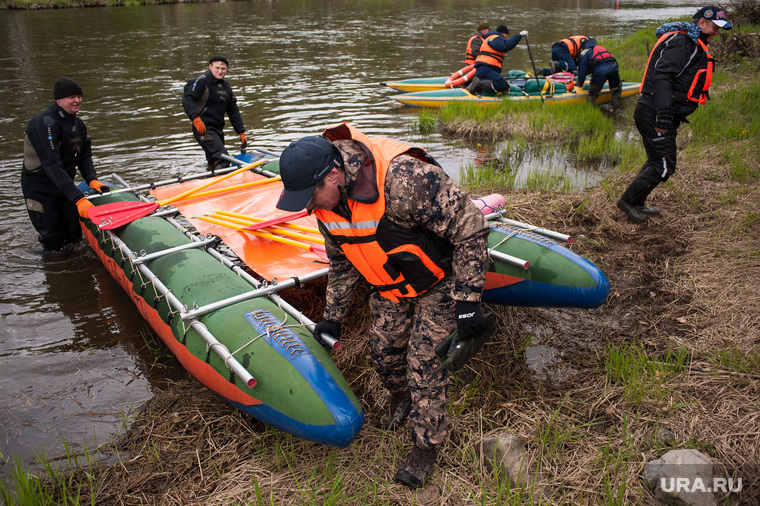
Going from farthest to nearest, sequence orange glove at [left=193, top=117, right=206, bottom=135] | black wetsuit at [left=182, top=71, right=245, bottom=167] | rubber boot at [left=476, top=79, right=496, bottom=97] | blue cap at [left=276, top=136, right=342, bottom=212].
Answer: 1. rubber boot at [left=476, top=79, right=496, bottom=97]
2. black wetsuit at [left=182, top=71, right=245, bottom=167]
3. orange glove at [left=193, top=117, right=206, bottom=135]
4. blue cap at [left=276, top=136, right=342, bottom=212]

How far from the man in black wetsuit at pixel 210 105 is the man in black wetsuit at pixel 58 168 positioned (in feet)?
4.77

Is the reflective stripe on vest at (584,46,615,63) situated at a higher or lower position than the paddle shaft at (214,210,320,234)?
higher

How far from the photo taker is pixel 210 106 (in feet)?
22.4

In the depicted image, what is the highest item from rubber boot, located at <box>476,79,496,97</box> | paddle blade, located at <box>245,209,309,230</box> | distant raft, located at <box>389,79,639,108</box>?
rubber boot, located at <box>476,79,496,97</box>

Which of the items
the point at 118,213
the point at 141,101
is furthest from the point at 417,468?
the point at 141,101

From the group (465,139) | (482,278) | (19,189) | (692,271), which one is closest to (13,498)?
(482,278)

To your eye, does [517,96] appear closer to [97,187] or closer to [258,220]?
[258,220]

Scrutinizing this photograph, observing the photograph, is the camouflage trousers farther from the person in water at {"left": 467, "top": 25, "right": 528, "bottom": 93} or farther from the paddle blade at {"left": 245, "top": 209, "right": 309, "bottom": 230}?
the person in water at {"left": 467, "top": 25, "right": 528, "bottom": 93}

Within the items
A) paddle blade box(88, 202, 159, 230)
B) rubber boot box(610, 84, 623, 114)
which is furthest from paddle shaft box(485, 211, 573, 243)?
rubber boot box(610, 84, 623, 114)

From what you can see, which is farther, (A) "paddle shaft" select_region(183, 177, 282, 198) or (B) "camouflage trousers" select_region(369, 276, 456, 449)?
(A) "paddle shaft" select_region(183, 177, 282, 198)

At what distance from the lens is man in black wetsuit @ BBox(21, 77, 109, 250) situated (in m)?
4.92

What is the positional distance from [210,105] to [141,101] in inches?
237

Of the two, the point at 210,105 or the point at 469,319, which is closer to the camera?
the point at 469,319

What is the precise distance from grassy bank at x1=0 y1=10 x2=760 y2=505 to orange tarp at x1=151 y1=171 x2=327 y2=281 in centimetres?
29
